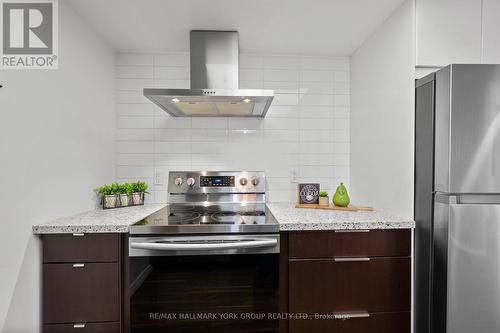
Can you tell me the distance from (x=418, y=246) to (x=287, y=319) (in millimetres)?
840

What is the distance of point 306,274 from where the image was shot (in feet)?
4.88

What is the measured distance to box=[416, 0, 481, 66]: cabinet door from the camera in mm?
1512

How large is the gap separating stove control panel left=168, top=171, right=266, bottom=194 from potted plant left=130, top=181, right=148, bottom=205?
0.21 m

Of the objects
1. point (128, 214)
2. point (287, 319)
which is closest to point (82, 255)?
point (128, 214)

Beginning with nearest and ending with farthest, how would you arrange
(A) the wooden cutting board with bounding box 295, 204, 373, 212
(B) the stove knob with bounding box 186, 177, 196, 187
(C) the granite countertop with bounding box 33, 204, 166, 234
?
1. (C) the granite countertop with bounding box 33, 204, 166, 234
2. (A) the wooden cutting board with bounding box 295, 204, 373, 212
3. (B) the stove knob with bounding box 186, 177, 196, 187

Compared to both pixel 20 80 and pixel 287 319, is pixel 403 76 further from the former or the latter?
pixel 20 80

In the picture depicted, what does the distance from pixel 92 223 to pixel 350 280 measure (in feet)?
4.68

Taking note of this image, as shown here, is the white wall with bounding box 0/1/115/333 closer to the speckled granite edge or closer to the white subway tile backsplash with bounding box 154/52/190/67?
the white subway tile backsplash with bounding box 154/52/190/67

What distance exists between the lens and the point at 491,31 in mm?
1523

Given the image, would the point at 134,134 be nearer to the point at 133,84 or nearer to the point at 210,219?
the point at 133,84

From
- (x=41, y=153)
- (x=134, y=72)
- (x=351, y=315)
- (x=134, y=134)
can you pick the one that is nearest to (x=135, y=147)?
(x=134, y=134)

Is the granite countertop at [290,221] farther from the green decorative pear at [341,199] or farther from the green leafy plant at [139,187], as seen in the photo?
the green leafy plant at [139,187]

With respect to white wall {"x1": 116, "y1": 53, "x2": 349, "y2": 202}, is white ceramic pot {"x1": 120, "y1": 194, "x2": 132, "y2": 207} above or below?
below

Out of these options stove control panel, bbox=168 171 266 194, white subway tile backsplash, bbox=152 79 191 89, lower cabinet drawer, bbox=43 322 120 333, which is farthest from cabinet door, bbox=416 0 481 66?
lower cabinet drawer, bbox=43 322 120 333
